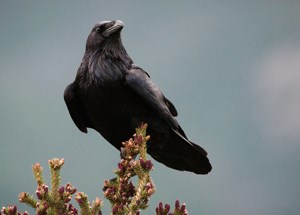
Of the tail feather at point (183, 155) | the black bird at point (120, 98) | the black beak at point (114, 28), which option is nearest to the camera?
the black bird at point (120, 98)

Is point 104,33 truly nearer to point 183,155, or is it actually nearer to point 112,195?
point 183,155

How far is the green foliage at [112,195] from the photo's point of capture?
3.45m

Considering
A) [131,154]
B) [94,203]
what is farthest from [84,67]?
[94,203]

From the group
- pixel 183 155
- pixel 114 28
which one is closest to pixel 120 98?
pixel 114 28

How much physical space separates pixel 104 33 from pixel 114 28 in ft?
0.50

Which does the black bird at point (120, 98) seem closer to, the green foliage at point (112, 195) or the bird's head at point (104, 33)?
the bird's head at point (104, 33)

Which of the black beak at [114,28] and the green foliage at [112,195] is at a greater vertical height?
the black beak at [114,28]

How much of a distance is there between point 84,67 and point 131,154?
1.57 meters

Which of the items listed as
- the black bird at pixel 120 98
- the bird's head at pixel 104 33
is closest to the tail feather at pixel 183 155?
the black bird at pixel 120 98

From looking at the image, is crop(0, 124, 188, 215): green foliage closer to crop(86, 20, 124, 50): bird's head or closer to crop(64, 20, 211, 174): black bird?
crop(64, 20, 211, 174): black bird

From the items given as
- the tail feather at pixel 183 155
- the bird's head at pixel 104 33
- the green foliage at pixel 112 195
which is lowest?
the green foliage at pixel 112 195

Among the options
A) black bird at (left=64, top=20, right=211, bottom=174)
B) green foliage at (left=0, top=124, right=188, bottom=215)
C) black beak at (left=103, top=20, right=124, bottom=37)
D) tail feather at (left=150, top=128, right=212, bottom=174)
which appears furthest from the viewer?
tail feather at (left=150, top=128, right=212, bottom=174)

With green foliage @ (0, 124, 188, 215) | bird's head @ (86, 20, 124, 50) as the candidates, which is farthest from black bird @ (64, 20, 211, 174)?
green foliage @ (0, 124, 188, 215)

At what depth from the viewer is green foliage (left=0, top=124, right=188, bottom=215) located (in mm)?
3451
